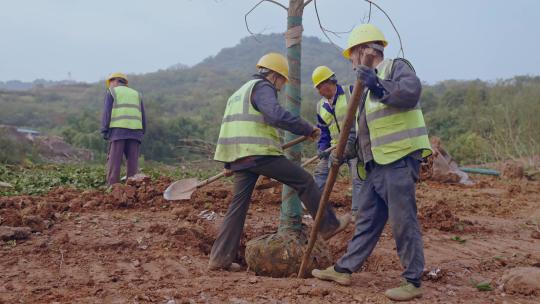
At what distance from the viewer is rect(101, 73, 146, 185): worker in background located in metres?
8.59

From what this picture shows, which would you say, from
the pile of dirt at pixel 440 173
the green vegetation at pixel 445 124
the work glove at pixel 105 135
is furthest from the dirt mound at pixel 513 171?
the work glove at pixel 105 135

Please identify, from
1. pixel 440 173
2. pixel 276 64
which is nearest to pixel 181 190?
pixel 276 64

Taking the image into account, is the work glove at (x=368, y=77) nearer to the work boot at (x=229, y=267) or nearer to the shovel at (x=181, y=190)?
the work boot at (x=229, y=267)

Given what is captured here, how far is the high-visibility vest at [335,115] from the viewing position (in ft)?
21.9

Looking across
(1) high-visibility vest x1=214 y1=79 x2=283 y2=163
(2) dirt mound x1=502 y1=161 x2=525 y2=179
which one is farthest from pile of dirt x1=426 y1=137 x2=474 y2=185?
(1) high-visibility vest x1=214 y1=79 x2=283 y2=163

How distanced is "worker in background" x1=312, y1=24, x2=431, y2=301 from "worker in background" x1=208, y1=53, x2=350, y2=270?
85 centimetres

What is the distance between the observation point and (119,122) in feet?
28.3

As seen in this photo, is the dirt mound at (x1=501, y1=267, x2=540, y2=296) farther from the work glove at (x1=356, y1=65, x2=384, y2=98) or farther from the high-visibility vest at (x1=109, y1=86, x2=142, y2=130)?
the high-visibility vest at (x1=109, y1=86, x2=142, y2=130)

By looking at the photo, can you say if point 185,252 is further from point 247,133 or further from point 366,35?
point 366,35

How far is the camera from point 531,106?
17641 millimetres

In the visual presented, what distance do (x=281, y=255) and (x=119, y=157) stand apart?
4.45 metres

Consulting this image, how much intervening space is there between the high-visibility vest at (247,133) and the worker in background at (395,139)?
1022 millimetres

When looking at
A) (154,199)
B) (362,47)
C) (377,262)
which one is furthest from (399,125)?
(154,199)

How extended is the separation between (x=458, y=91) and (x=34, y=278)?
26.4 metres
